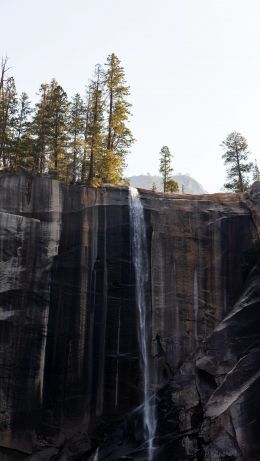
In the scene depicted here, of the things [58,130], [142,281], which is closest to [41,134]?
[58,130]

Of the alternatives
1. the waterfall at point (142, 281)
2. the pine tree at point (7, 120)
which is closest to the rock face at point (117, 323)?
the waterfall at point (142, 281)

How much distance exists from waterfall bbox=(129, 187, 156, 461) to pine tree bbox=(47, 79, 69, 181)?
34.6ft

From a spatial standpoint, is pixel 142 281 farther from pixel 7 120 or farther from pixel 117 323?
pixel 7 120

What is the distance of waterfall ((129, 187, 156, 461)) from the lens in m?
29.2

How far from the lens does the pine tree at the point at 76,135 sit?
43.7 m

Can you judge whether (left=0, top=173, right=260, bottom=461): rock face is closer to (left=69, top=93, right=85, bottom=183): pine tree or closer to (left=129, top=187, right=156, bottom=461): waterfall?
(left=129, top=187, right=156, bottom=461): waterfall

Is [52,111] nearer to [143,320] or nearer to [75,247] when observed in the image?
[75,247]

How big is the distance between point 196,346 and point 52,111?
2205 cm

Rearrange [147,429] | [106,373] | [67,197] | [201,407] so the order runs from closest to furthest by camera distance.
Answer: [201,407] < [147,429] < [106,373] < [67,197]

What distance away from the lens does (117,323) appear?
1206 inches

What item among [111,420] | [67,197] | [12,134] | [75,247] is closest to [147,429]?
[111,420]

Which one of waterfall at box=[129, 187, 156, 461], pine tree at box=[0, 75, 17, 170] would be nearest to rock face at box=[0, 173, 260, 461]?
waterfall at box=[129, 187, 156, 461]

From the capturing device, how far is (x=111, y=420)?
1131 inches

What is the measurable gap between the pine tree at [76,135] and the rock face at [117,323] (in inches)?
467
